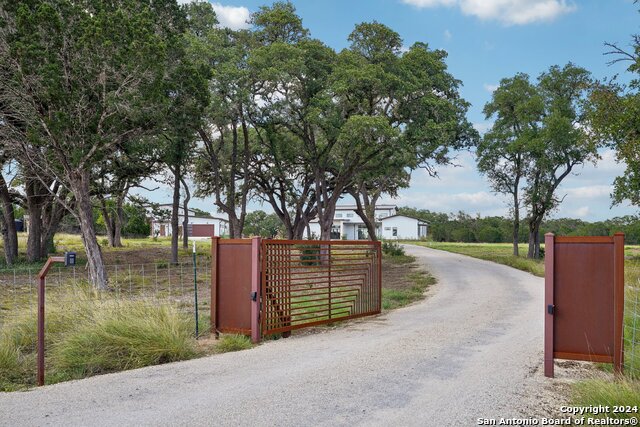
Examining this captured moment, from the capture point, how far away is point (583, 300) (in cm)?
653

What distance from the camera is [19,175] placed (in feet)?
68.5

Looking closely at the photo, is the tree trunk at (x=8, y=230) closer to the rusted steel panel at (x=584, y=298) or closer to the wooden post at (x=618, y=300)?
the rusted steel panel at (x=584, y=298)

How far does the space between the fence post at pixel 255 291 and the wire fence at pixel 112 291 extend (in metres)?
0.96

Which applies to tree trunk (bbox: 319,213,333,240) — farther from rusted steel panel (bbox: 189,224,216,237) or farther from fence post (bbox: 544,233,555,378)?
rusted steel panel (bbox: 189,224,216,237)

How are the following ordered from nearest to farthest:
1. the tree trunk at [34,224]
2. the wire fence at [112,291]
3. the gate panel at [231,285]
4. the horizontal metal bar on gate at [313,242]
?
1. the gate panel at [231,285]
2. the horizontal metal bar on gate at [313,242]
3. the wire fence at [112,291]
4. the tree trunk at [34,224]

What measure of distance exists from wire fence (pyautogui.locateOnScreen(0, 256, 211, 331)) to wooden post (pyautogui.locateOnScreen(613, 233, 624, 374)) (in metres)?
5.87

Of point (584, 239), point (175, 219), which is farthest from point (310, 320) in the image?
point (175, 219)

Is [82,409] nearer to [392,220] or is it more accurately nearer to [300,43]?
[300,43]

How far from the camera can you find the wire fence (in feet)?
31.5

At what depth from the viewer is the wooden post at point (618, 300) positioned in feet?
20.2

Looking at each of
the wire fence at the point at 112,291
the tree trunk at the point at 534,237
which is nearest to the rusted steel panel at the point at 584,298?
the wire fence at the point at 112,291

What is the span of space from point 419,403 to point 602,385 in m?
1.72

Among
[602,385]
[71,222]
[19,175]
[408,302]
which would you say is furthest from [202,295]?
[71,222]

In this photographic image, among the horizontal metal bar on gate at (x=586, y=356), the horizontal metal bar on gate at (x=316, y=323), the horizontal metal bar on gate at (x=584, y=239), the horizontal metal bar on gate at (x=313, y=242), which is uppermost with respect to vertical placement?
the horizontal metal bar on gate at (x=584, y=239)
